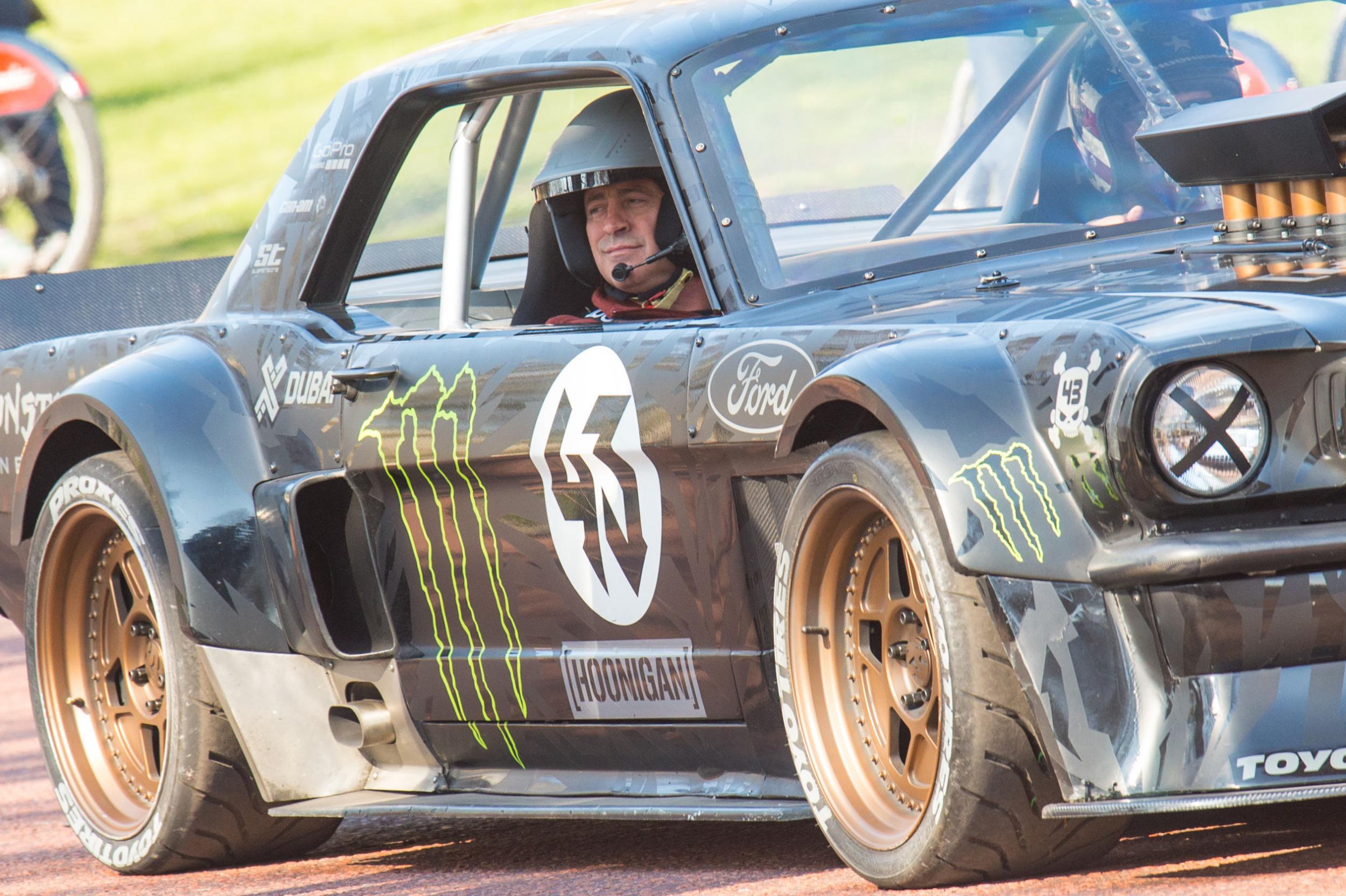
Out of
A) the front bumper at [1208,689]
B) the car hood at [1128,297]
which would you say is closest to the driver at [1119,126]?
the car hood at [1128,297]

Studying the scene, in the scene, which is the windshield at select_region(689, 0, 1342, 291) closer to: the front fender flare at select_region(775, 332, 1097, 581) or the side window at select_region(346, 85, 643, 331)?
the side window at select_region(346, 85, 643, 331)

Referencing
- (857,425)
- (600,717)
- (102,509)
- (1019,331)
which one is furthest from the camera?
(102,509)

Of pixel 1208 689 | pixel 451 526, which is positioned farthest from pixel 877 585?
pixel 451 526

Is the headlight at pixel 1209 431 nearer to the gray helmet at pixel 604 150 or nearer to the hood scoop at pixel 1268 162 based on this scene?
the hood scoop at pixel 1268 162

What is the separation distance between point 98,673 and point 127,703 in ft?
0.33

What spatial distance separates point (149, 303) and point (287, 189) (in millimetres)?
807

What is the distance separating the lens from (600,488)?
408 centimetres

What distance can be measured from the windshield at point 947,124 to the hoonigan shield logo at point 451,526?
2.22 ft

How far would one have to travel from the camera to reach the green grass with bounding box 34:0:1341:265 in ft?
63.9

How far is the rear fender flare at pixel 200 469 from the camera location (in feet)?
15.4

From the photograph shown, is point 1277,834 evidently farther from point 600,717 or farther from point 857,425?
point 600,717

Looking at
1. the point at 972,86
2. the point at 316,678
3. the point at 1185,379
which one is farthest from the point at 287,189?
the point at 1185,379

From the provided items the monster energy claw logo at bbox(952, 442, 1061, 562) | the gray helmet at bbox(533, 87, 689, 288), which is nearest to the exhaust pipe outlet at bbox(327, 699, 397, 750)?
the gray helmet at bbox(533, 87, 689, 288)

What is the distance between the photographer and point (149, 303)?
5824 millimetres
